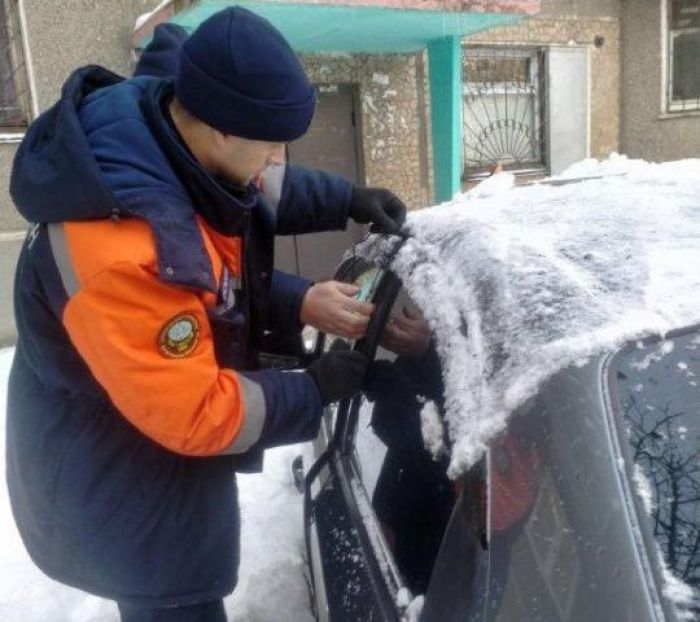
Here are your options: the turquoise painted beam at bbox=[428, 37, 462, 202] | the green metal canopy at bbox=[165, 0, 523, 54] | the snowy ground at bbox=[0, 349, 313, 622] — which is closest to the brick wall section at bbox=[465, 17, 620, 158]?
the turquoise painted beam at bbox=[428, 37, 462, 202]

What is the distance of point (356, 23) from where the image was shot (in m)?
5.42

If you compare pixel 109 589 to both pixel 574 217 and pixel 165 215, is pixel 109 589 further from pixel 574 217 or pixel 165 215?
pixel 574 217

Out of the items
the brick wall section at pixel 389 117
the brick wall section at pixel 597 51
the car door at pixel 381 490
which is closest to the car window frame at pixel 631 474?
the car door at pixel 381 490

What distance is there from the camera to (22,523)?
1.58m

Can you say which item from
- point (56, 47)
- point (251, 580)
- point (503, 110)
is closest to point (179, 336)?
point (251, 580)

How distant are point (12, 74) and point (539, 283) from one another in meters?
5.62

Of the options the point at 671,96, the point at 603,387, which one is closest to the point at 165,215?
the point at 603,387

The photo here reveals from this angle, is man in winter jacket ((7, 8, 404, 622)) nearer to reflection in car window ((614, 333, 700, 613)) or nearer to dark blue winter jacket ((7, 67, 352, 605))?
dark blue winter jacket ((7, 67, 352, 605))

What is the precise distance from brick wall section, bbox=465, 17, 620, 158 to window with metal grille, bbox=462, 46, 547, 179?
7.9 inches

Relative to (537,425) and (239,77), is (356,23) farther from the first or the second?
(537,425)

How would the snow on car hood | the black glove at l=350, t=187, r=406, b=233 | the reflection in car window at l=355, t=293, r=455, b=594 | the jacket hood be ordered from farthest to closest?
the black glove at l=350, t=187, r=406, b=233
the reflection in car window at l=355, t=293, r=455, b=594
the jacket hood
the snow on car hood

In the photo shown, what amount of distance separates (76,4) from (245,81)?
5.16m

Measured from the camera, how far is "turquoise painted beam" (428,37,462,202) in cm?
630

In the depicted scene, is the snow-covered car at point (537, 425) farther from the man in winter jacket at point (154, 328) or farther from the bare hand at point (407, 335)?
the man in winter jacket at point (154, 328)
